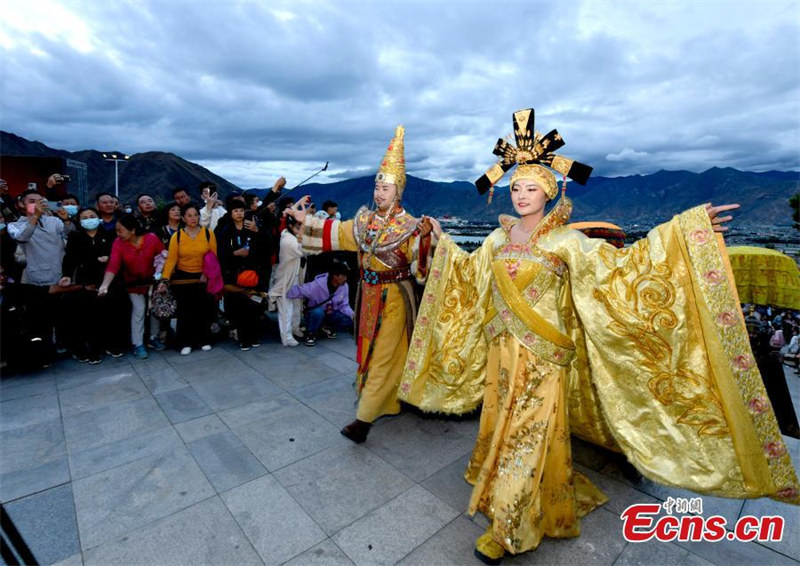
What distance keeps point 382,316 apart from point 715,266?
7.47ft

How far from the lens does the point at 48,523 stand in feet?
7.81

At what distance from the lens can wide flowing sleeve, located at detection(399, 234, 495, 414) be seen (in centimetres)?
300

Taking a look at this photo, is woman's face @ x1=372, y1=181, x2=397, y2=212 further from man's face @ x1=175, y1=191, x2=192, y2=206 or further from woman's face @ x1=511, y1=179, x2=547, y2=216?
man's face @ x1=175, y1=191, x2=192, y2=206

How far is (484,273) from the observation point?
9.22ft

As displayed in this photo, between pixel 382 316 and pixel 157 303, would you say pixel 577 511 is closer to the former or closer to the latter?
pixel 382 316

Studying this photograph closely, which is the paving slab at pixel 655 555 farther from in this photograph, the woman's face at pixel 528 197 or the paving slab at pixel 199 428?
the paving slab at pixel 199 428

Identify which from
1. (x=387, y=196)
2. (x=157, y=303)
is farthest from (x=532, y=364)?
(x=157, y=303)

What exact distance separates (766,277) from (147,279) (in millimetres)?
6843

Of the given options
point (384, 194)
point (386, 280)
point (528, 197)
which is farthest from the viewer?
point (386, 280)

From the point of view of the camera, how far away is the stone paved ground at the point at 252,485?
2264mm

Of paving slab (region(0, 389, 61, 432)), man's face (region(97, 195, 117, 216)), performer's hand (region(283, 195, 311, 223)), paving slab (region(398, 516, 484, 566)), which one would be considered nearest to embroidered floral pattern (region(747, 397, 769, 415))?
paving slab (region(398, 516, 484, 566))

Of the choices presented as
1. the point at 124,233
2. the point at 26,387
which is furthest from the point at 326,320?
the point at 26,387

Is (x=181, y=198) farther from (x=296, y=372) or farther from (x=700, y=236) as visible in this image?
(x=700, y=236)

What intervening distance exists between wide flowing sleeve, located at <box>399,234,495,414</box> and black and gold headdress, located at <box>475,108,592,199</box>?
1.93 ft
